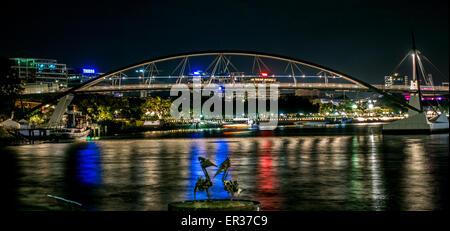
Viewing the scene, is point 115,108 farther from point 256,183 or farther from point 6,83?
point 256,183

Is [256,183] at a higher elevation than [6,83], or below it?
below

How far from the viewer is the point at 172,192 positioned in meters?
18.3

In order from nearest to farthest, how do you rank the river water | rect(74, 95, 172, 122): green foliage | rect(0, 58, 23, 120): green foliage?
1. the river water
2. rect(0, 58, 23, 120): green foliage
3. rect(74, 95, 172, 122): green foliage

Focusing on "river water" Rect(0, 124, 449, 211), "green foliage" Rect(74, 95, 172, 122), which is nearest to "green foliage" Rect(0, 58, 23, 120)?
"green foliage" Rect(74, 95, 172, 122)

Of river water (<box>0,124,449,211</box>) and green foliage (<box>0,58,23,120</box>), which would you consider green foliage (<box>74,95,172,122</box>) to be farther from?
river water (<box>0,124,449,211</box>)

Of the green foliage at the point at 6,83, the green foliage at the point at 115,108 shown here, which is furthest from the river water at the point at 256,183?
the green foliage at the point at 115,108

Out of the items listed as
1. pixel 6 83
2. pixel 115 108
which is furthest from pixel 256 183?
pixel 115 108

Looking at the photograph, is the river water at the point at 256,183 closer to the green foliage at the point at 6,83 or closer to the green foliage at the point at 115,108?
the green foliage at the point at 6,83

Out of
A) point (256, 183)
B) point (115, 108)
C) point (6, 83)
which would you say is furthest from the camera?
point (115, 108)

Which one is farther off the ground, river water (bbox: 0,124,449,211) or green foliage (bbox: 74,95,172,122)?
green foliage (bbox: 74,95,172,122)

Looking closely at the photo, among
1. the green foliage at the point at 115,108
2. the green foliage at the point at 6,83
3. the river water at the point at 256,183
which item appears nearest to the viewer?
the river water at the point at 256,183

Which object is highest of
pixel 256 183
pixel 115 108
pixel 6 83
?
pixel 6 83

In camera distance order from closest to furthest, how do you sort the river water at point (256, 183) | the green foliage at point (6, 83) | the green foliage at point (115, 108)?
1. the river water at point (256, 183)
2. the green foliage at point (6, 83)
3. the green foliage at point (115, 108)
